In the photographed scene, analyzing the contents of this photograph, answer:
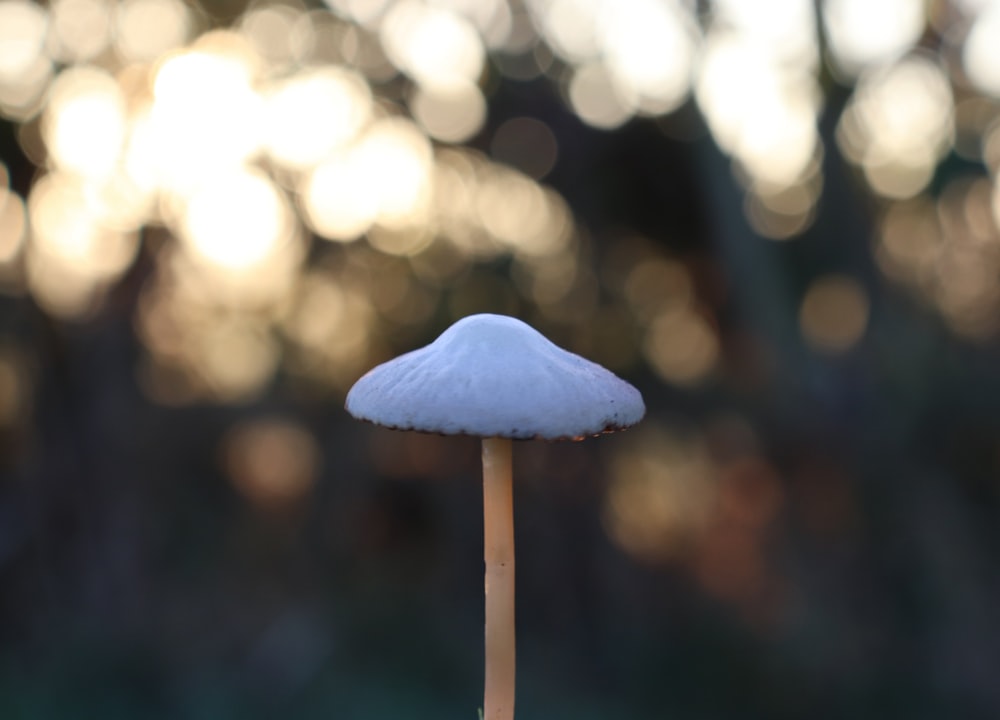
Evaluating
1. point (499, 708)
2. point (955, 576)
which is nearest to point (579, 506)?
point (955, 576)

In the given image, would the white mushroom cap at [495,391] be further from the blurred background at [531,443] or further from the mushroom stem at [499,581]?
the blurred background at [531,443]

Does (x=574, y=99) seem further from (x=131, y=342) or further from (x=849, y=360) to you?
(x=131, y=342)

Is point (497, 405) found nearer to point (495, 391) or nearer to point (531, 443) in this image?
point (495, 391)

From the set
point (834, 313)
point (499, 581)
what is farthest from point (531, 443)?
point (499, 581)

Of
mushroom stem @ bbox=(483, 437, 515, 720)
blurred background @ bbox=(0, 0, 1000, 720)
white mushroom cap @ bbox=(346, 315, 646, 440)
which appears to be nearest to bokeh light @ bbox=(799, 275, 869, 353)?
blurred background @ bbox=(0, 0, 1000, 720)

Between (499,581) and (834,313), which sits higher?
(834,313)

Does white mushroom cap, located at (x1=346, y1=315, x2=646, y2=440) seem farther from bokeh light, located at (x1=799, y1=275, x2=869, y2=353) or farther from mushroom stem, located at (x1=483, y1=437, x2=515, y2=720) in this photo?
bokeh light, located at (x1=799, y1=275, x2=869, y2=353)
